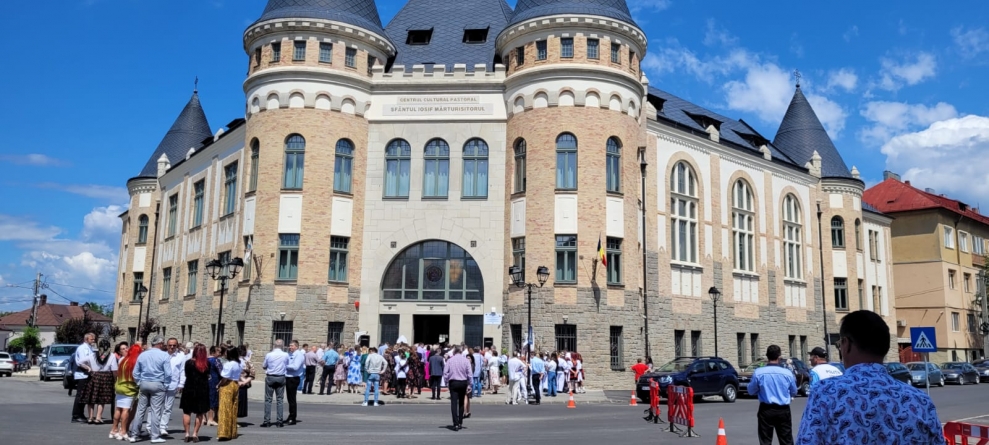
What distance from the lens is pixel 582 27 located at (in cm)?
3259

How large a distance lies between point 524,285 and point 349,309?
756cm

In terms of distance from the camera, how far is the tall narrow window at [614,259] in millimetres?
32031

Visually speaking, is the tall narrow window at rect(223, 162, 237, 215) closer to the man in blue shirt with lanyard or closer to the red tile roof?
the man in blue shirt with lanyard

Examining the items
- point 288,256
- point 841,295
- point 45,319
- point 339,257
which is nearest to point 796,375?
point 339,257

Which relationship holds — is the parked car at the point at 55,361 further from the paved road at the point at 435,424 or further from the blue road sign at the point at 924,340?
the blue road sign at the point at 924,340

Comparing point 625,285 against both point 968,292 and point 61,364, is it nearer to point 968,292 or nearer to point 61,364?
point 61,364

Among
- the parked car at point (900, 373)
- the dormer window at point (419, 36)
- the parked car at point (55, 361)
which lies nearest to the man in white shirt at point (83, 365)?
the parked car at point (55, 361)

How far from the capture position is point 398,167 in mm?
34250

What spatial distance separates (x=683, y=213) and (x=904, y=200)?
29257 millimetres

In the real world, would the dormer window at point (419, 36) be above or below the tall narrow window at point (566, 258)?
above

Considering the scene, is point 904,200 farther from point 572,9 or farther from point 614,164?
point 572,9

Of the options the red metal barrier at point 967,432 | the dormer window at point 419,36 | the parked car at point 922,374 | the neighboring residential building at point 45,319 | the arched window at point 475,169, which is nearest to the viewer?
the red metal barrier at point 967,432

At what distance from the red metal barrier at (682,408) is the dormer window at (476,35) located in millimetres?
25976

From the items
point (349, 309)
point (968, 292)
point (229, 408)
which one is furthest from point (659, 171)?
point (968, 292)
